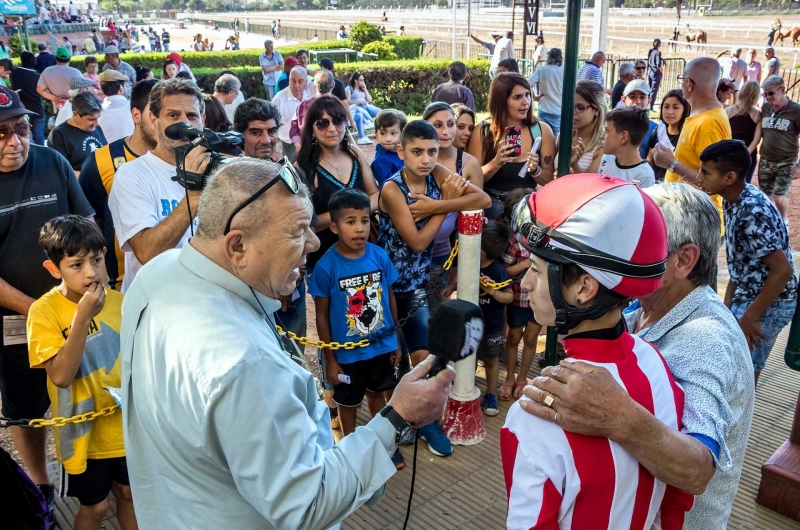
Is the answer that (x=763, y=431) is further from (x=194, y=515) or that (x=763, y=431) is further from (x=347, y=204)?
(x=194, y=515)

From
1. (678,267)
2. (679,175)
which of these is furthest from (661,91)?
(678,267)

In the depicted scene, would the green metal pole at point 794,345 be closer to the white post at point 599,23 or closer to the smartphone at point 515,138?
the smartphone at point 515,138

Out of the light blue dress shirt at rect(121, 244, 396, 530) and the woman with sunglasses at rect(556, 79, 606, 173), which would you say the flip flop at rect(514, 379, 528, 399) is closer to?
the woman with sunglasses at rect(556, 79, 606, 173)

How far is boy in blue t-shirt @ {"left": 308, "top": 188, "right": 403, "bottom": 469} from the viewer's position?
4055mm

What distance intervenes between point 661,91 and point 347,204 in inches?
776

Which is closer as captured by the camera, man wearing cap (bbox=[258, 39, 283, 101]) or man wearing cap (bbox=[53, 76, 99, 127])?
man wearing cap (bbox=[53, 76, 99, 127])

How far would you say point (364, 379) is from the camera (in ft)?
13.9

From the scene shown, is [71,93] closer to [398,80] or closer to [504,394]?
[504,394]

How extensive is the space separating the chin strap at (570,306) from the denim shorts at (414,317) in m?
2.71

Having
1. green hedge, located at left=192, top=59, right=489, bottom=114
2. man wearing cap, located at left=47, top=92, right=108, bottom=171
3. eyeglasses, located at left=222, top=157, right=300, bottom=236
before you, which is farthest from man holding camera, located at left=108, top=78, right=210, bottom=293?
green hedge, located at left=192, top=59, right=489, bottom=114

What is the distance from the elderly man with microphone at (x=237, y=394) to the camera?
1.66 metres

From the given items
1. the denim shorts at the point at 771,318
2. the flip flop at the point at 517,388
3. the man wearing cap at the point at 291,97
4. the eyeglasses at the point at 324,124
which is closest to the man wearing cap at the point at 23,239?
the eyeglasses at the point at 324,124

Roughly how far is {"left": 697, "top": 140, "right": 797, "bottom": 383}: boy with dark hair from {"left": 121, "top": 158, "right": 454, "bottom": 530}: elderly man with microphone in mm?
2570

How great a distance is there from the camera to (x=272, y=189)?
1922mm
